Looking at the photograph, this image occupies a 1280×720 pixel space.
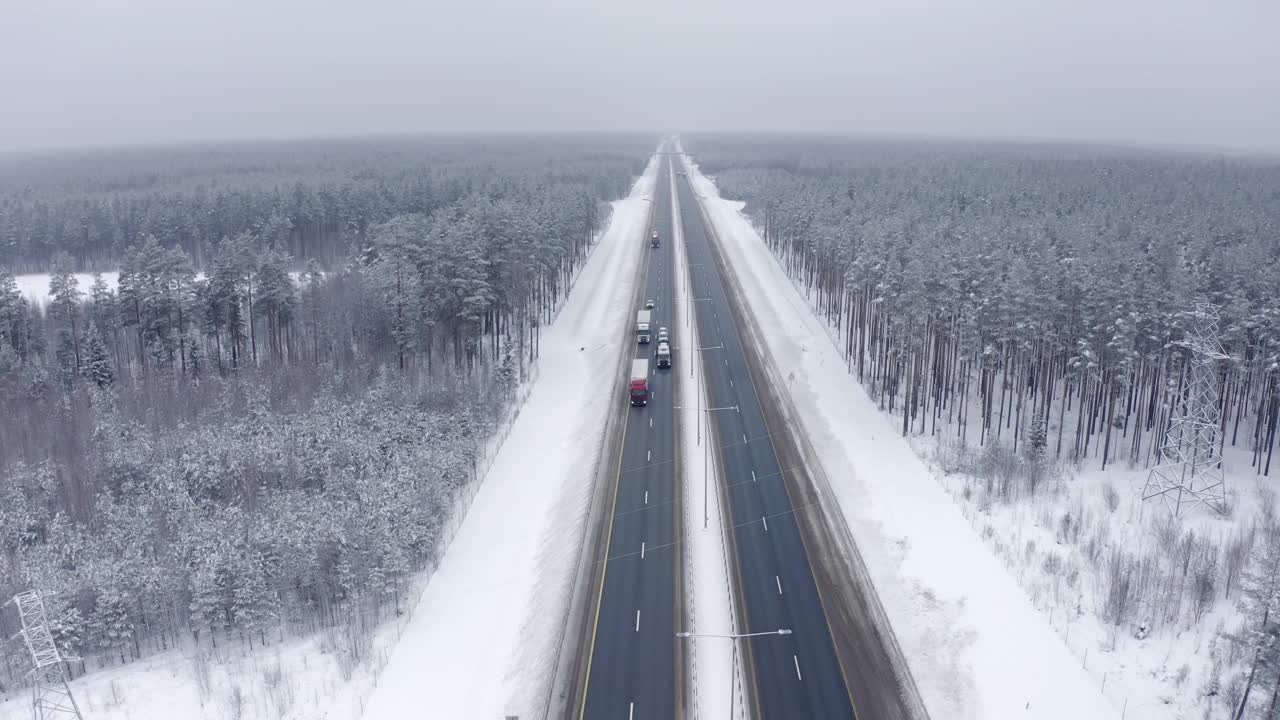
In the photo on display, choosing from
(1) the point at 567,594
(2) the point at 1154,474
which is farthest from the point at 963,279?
(1) the point at 567,594

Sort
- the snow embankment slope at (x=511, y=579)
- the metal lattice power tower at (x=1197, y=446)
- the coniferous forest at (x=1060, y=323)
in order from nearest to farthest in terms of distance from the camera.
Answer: the snow embankment slope at (x=511, y=579)
the metal lattice power tower at (x=1197, y=446)
the coniferous forest at (x=1060, y=323)

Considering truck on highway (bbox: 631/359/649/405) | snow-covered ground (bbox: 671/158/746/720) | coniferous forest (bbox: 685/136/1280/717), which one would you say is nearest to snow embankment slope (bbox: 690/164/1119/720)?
coniferous forest (bbox: 685/136/1280/717)

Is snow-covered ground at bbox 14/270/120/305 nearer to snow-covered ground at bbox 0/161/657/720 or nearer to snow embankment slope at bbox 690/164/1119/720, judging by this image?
snow-covered ground at bbox 0/161/657/720

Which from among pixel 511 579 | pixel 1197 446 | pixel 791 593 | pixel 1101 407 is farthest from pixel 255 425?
pixel 1197 446

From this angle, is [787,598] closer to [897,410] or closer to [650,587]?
[650,587]

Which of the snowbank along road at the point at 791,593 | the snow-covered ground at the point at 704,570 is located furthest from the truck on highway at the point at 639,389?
the snowbank along road at the point at 791,593

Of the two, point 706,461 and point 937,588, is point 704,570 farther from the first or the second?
point 706,461

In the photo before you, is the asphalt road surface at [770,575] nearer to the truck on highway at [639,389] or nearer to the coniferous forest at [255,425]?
the truck on highway at [639,389]
